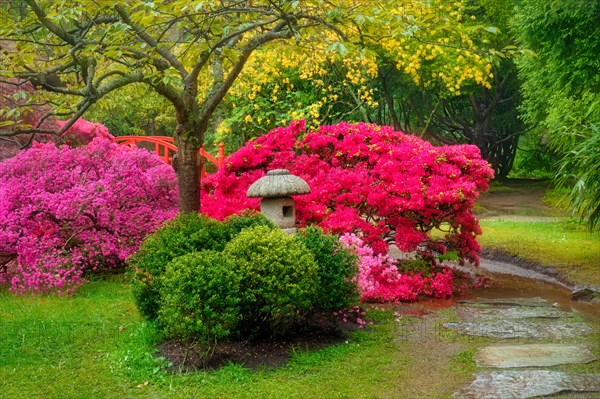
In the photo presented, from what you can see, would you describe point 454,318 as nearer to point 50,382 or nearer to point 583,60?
point 50,382

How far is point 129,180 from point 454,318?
5.39 m

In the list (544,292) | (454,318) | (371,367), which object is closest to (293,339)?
(371,367)

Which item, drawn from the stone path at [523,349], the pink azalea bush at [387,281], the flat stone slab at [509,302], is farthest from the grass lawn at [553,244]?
the pink azalea bush at [387,281]

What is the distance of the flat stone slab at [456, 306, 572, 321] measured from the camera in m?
8.02

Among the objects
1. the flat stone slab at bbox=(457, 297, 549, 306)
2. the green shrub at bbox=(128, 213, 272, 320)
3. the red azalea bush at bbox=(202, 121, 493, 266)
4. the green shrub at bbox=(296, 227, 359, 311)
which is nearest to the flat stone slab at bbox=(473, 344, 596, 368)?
the green shrub at bbox=(296, 227, 359, 311)

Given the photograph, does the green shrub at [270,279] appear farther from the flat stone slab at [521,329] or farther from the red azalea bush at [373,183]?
the red azalea bush at [373,183]

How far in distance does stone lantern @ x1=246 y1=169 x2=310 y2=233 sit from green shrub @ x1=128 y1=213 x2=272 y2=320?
177 centimetres

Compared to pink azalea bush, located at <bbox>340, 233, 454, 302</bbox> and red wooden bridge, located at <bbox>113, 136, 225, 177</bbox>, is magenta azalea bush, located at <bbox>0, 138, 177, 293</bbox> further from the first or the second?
red wooden bridge, located at <bbox>113, 136, 225, 177</bbox>

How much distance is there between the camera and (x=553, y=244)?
12.9 m

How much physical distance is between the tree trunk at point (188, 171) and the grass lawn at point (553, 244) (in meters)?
5.65

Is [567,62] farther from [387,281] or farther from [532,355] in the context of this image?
[532,355]

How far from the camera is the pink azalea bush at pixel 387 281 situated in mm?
8805

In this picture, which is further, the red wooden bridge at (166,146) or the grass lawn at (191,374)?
the red wooden bridge at (166,146)

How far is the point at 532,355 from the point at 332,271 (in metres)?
2.01
